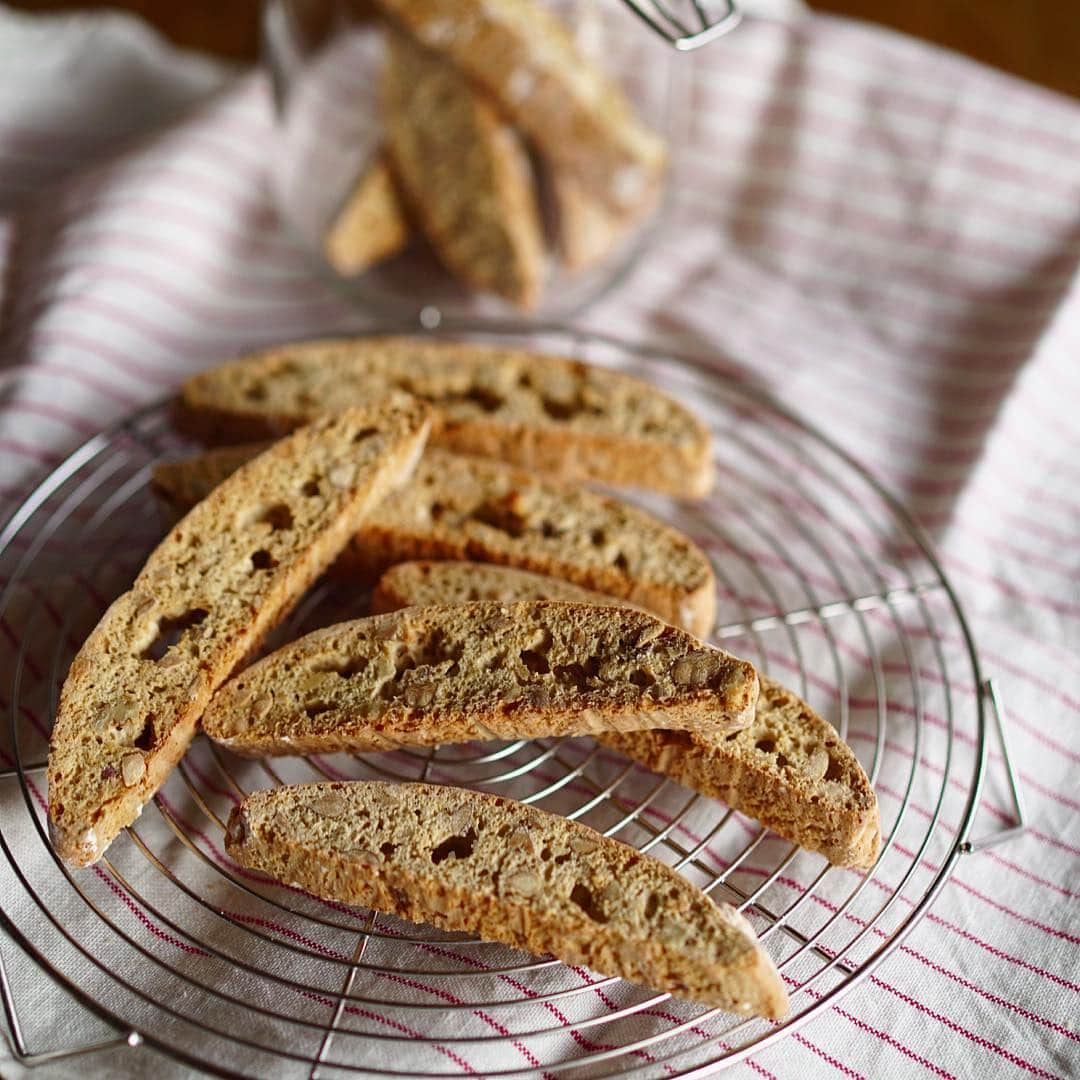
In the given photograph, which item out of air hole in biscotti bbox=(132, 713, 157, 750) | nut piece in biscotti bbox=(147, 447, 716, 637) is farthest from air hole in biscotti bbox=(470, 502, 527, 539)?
air hole in biscotti bbox=(132, 713, 157, 750)

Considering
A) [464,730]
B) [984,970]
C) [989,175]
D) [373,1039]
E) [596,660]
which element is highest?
[989,175]

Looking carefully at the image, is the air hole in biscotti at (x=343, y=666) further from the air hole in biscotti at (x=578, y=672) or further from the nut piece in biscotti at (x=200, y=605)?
the air hole in biscotti at (x=578, y=672)

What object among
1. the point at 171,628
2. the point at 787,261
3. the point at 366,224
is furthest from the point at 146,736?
the point at 787,261

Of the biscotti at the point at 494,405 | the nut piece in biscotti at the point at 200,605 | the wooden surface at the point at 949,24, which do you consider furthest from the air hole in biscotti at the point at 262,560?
the wooden surface at the point at 949,24

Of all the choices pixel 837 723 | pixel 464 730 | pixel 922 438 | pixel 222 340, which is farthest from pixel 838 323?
pixel 464 730

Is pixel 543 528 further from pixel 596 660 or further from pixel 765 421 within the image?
pixel 765 421

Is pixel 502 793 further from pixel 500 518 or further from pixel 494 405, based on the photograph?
pixel 494 405
